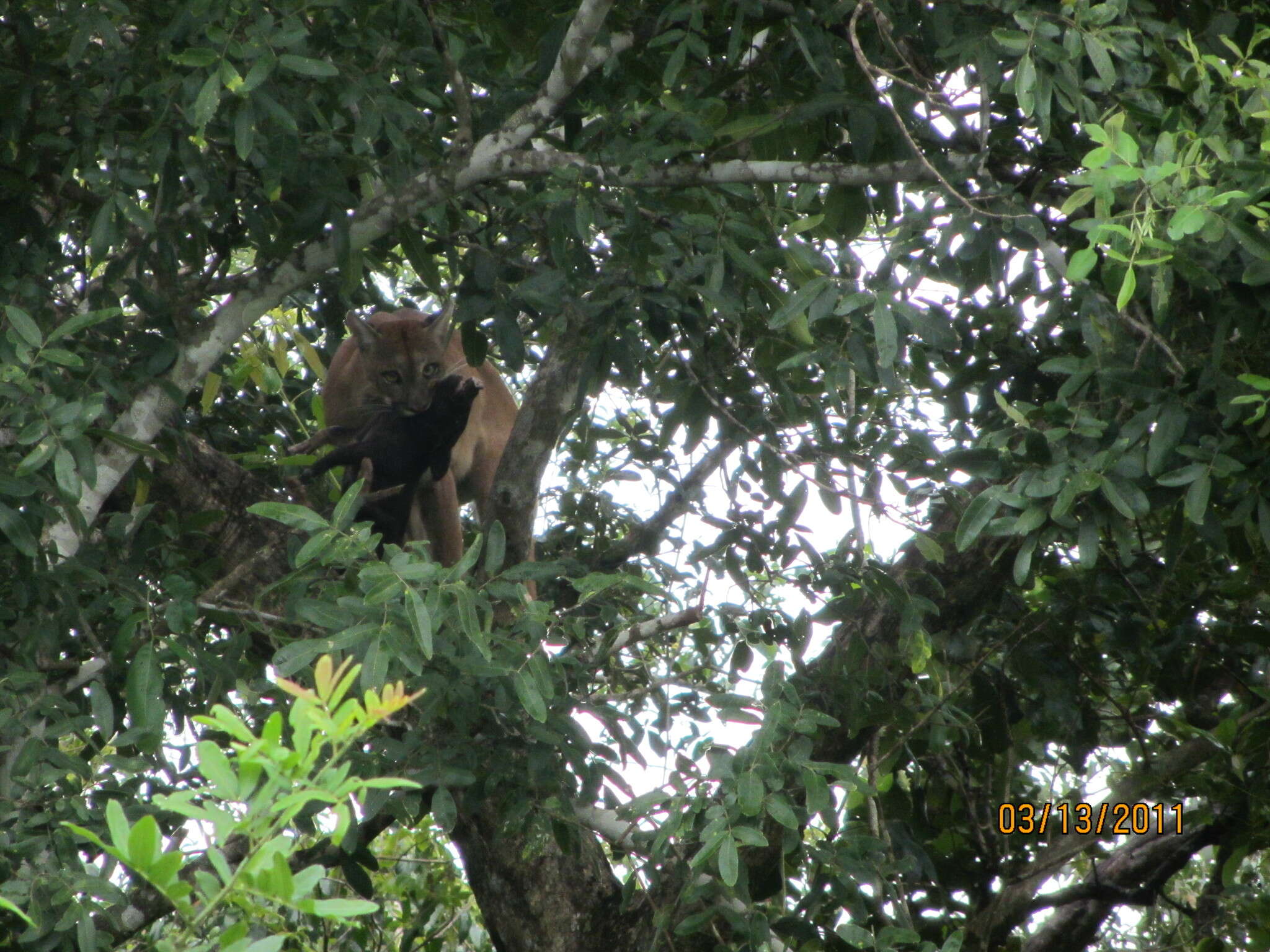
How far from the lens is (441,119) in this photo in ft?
12.6

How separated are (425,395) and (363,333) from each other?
0.41m

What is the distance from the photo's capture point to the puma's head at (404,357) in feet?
19.6

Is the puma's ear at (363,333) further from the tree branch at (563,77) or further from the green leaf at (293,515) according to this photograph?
the green leaf at (293,515)

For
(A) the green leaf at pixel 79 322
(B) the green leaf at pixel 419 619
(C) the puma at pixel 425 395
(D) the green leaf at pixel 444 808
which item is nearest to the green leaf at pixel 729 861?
(D) the green leaf at pixel 444 808

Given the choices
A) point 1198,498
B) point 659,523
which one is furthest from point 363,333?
point 1198,498

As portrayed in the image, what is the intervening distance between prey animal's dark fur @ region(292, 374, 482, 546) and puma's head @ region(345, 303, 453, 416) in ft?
4.37

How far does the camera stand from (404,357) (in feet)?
19.9

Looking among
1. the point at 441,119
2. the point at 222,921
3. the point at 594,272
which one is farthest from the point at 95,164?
the point at 222,921

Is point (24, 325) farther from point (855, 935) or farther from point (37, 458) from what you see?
point (855, 935)

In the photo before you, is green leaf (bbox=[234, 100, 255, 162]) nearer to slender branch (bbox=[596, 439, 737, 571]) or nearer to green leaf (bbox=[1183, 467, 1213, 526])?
green leaf (bbox=[1183, 467, 1213, 526])

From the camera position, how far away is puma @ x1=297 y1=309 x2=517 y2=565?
16.7 ft

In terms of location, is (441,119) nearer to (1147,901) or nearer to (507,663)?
(507,663)

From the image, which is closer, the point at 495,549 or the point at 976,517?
the point at 976,517

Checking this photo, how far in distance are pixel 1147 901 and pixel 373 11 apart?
3509 mm
